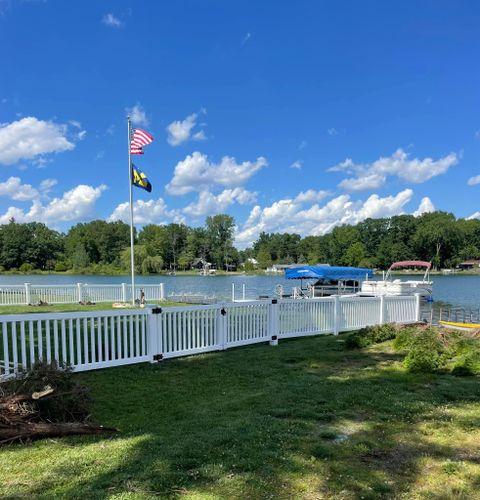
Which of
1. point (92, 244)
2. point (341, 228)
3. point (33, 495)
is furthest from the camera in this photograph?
point (341, 228)

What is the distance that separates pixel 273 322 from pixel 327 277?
11.7 meters

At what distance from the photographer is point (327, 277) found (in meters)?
19.7

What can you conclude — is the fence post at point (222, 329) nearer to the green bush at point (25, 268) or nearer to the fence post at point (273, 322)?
the fence post at point (273, 322)

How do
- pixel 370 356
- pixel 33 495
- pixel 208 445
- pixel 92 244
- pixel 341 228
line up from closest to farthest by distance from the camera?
pixel 33 495
pixel 208 445
pixel 370 356
pixel 92 244
pixel 341 228

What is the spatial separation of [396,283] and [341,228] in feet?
274

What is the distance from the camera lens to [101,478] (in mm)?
A: 2740

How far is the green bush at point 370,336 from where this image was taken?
793 cm

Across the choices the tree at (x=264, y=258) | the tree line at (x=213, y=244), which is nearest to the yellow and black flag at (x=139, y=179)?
the tree line at (x=213, y=244)

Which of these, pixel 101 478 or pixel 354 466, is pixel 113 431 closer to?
pixel 101 478

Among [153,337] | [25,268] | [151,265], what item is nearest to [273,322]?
[153,337]

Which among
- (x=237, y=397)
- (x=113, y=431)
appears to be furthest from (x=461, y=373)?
(x=113, y=431)

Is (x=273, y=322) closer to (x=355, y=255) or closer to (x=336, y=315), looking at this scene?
(x=336, y=315)

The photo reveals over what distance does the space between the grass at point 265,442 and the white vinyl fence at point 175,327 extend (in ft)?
1.98

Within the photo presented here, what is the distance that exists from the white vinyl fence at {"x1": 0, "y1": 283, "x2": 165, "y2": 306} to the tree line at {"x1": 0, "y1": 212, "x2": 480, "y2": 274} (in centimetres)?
Result: 6848
